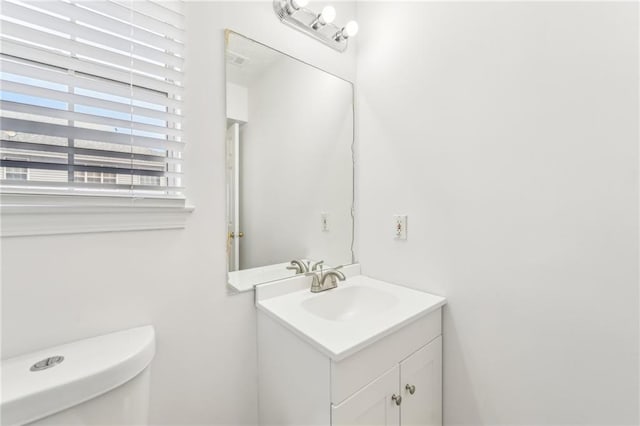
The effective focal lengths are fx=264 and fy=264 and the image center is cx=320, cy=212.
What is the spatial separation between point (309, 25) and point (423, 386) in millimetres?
1655

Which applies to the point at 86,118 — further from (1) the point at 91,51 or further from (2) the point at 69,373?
(2) the point at 69,373

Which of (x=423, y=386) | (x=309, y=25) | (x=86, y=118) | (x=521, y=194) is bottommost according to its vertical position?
(x=423, y=386)

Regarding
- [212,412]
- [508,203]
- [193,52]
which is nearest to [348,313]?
[212,412]

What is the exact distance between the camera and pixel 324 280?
1.26m

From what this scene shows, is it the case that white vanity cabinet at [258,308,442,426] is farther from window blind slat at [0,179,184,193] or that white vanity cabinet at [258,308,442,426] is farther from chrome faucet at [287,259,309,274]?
window blind slat at [0,179,184,193]

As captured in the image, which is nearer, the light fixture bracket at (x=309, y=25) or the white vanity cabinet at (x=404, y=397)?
the white vanity cabinet at (x=404, y=397)

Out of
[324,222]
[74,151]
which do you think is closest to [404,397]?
[324,222]

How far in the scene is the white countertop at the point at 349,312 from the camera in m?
0.82

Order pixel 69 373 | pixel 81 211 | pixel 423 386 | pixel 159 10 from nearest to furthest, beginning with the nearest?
pixel 69 373
pixel 81 211
pixel 159 10
pixel 423 386

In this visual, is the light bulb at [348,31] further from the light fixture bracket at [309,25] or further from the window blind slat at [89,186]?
the window blind slat at [89,186]

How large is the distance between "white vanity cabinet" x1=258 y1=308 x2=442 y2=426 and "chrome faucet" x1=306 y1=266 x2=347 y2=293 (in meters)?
0.27

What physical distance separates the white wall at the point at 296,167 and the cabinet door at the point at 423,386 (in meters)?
0.60

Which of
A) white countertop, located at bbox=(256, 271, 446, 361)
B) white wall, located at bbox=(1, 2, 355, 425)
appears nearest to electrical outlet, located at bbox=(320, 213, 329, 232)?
white countertop, located at bbox=(256, 271, 446, 361)

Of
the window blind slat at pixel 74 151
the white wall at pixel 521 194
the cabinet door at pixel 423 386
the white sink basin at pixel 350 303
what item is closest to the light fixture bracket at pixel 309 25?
the white wall at pixel 521 194
